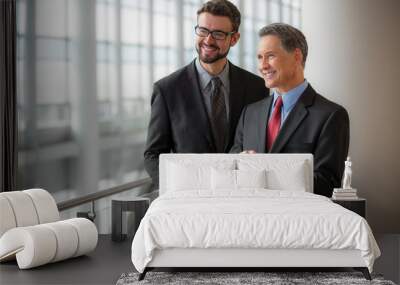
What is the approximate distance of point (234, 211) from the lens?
17.3ft

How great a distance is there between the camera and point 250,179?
6.56 meters

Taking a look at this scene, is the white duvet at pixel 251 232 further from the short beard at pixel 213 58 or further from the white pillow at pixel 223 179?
the short beard at pixel 213 58

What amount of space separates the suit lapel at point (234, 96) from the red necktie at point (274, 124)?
330 mm

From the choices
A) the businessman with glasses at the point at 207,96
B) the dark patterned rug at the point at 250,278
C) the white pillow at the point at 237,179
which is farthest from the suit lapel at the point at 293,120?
the dark patterned rug at the point at 250,278

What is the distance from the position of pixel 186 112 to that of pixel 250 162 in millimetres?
791

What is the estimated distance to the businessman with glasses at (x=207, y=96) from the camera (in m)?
7.14

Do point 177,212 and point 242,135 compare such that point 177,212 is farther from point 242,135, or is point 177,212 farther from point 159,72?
point 159,72

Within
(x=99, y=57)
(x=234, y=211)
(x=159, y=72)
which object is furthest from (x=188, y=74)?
(x=234, y=211)

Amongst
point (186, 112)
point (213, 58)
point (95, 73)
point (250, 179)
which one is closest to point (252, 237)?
point (250, 179)

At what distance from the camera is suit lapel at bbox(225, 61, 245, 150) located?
7184 mm

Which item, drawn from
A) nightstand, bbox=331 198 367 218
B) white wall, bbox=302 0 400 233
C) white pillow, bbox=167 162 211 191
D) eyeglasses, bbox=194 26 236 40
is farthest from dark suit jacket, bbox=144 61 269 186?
nightstand, bbox=331 198 367 218

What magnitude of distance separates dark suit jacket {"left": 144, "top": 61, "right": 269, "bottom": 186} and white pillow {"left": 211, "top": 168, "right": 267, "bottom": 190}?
22.9 inches

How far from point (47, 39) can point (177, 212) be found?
8.86ft

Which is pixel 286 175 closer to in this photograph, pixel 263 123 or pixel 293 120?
pixel 293 120
